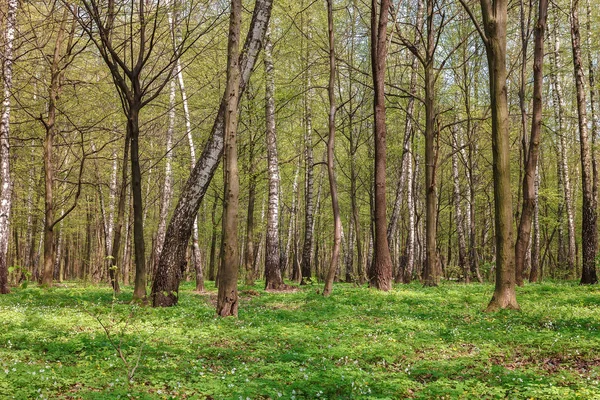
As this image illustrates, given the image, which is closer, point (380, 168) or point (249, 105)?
point (380, 168)

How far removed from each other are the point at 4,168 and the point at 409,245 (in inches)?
763

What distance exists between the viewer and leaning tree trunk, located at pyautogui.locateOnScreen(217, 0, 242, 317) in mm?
9492

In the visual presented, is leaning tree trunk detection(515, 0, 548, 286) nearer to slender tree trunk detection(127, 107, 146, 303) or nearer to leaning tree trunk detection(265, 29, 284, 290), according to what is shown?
leaning tree trunk detection(265, 29, 284, 290)

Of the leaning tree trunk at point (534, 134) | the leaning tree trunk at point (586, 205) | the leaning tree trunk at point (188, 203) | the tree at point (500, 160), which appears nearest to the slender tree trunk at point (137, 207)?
the leaning tree trunk at point (188, 203)

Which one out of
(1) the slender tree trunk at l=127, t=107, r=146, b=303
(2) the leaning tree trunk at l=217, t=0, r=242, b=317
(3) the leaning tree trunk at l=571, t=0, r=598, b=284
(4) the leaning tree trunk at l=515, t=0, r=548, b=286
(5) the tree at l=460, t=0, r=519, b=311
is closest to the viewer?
(2) the leaning tree trunk at l=217, t=0, r=242, b=317

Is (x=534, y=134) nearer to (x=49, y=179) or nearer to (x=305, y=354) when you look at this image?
(x=305, y=354)

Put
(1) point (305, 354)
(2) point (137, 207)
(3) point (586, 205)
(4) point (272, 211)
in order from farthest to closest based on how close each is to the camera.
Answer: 1. (4) point (272, 211)
2. (3) point (586, 205)
3. (2) point (137, 207)
4. (1) point (305, 354)

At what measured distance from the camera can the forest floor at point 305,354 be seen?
494 cm

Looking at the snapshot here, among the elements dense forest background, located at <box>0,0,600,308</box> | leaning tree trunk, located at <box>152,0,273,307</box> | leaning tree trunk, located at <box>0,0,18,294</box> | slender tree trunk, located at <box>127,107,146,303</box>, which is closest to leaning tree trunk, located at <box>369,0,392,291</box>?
dense forest background, located at <box>0,0,600,308</box>

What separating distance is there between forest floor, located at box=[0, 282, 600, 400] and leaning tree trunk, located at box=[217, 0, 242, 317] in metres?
0.58

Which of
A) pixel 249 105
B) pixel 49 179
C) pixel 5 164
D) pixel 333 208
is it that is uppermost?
pixel 249 105

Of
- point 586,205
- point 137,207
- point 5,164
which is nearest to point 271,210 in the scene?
point 137,207

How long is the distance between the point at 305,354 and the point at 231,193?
430 cm

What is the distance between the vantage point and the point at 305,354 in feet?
21.4
